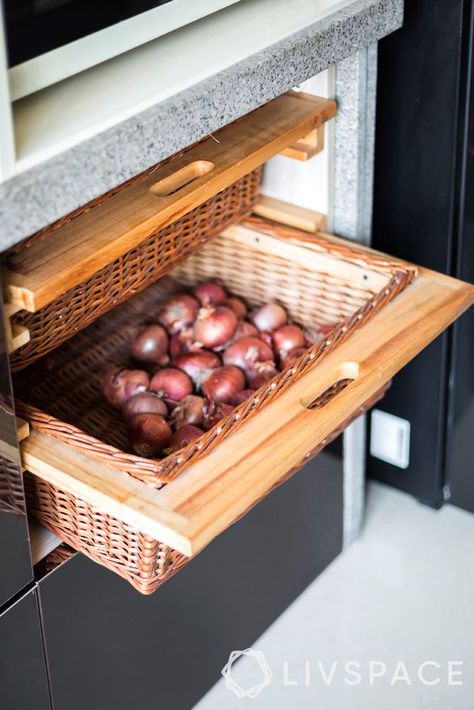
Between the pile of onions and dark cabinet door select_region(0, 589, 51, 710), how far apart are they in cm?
27

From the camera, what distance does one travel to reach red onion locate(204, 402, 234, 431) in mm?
1452

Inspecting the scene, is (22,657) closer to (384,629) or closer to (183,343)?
(183,343)

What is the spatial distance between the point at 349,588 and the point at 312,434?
691 mm

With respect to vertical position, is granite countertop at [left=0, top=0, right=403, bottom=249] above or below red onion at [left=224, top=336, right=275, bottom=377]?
above

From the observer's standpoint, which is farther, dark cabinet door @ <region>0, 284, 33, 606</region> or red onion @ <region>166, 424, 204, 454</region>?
red onion @ <region>166, 424, 204, 454</region>

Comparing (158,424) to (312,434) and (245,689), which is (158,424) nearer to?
(312,434)

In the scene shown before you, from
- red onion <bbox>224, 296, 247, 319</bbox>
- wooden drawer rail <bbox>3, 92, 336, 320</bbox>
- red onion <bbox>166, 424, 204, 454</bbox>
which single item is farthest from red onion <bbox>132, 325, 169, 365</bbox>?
wooden drawer rail <bbox>3, 92, 336, 320</bbox>

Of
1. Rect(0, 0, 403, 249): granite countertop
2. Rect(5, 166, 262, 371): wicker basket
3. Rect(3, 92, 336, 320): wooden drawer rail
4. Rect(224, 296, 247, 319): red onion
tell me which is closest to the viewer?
Rect(0, 0, 403, 249): granite countertop

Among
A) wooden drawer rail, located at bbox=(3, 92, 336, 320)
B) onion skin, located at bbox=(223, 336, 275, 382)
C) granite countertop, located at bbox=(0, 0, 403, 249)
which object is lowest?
onion skin, located at bbox=(223, 336, 275, 382)

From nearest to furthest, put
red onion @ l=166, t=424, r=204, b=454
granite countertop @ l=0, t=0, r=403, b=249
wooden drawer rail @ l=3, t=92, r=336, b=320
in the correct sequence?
granite countertop @ l=0, t=0, r=403, b=249
wooden drawer rail @ l=3, t=92, r=336, b=320
red onion @ l=166, t=424, r=204, b=454

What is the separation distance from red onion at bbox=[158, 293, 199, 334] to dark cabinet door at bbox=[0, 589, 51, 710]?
0.52m

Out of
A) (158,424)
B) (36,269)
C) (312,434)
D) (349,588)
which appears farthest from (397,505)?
(36,269)

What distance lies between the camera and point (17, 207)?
0.97 m

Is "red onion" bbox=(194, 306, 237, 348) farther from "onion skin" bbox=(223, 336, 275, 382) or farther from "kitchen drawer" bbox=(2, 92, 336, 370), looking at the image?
"kitchen drawer" bbox=(2, 92, 336, 370)
